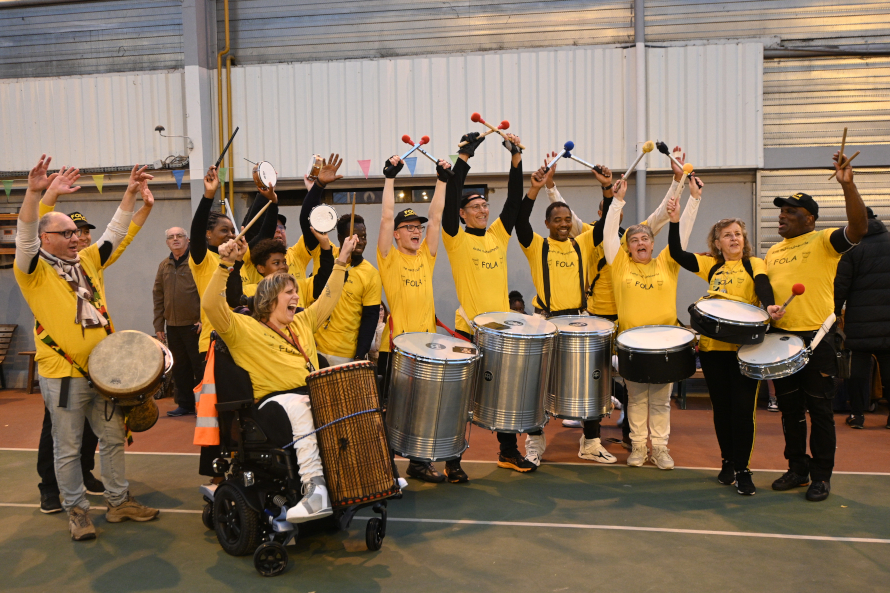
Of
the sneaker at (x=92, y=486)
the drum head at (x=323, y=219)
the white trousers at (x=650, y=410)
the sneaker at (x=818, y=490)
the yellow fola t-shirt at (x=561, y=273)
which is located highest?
the drum head at (x=323, y=219)

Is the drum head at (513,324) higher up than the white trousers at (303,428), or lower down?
higher up

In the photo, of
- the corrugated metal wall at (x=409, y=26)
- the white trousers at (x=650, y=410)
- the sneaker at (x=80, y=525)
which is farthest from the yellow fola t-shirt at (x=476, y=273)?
the corrugated metal wall at (x=409, y=26)

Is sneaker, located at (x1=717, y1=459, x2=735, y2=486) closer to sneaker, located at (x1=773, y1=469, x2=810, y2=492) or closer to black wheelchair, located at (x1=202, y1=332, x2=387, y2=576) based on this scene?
sneaker, located at (x1=773, y1=469, x2=810, y2=492)

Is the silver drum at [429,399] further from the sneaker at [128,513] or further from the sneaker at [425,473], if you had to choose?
the sneaker at [128,513]

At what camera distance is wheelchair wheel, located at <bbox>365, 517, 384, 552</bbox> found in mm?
3876

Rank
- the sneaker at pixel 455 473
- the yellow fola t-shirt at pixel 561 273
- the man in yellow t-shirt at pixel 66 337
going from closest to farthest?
1. the man in yellow t-shirt at pixel 66 337
2. the sneaker at pixel 455 473
3. the yellow fola t-shirt at pixel 561 273

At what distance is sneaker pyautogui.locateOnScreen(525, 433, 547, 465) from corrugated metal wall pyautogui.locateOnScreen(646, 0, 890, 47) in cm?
623

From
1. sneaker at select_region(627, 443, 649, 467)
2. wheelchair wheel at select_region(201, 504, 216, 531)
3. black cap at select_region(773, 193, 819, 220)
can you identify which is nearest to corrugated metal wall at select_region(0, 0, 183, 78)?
wheelchair wheel at select_region(201, 504, 216, 531)

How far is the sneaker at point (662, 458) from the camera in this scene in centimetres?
544

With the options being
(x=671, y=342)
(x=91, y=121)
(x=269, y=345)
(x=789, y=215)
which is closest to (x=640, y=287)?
(x=671, y=342)

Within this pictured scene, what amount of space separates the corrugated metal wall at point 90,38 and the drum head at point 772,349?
8.65 meters

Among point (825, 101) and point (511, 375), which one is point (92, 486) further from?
point (825, 101)

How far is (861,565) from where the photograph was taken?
3.67 meters

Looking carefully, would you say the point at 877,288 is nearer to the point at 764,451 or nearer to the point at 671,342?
the point at 764,451
